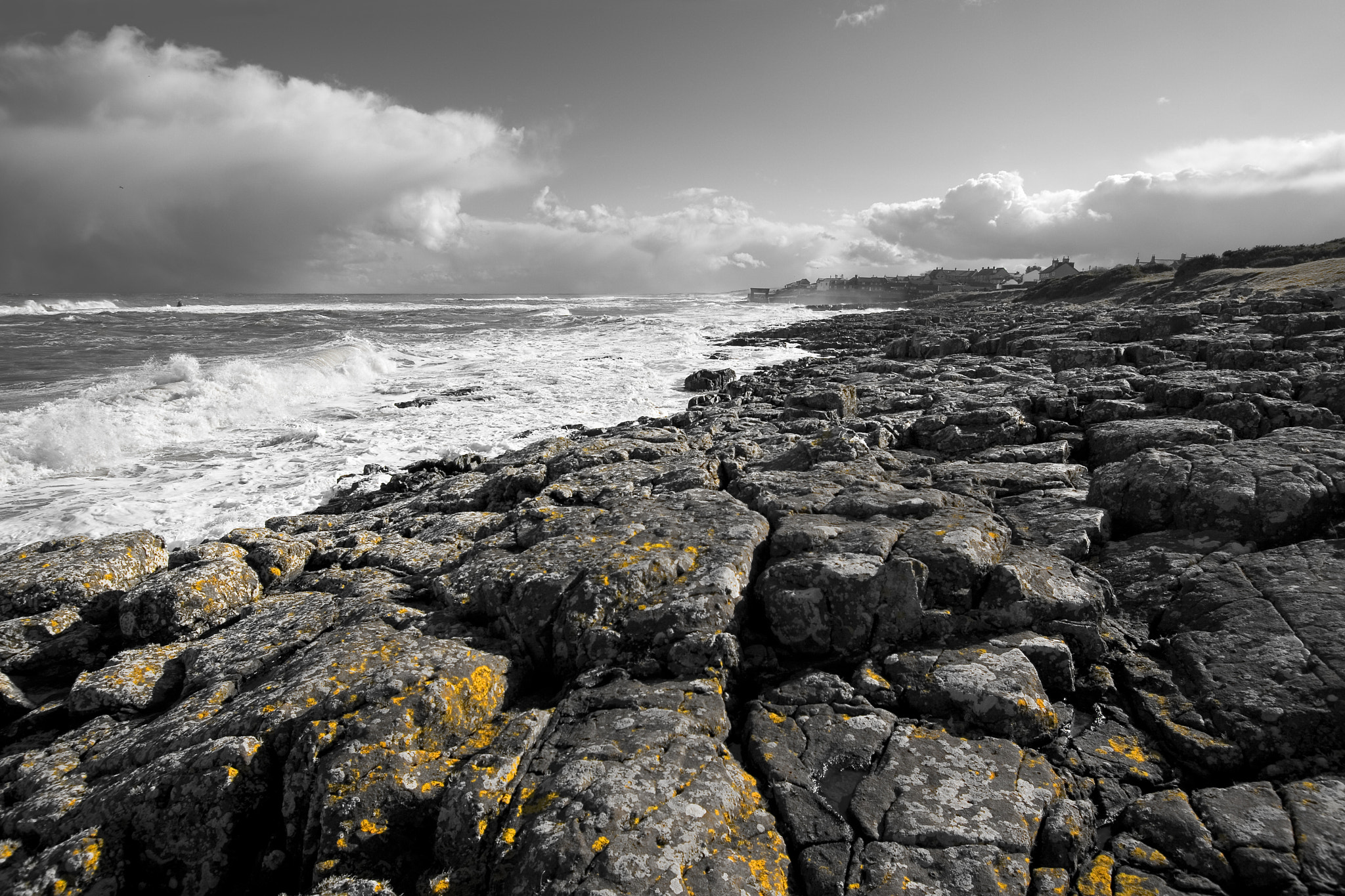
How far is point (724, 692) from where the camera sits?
480 centimetres

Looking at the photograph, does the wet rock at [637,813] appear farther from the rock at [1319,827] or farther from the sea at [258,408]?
the sea at [258,408]

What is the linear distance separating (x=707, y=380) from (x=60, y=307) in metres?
108

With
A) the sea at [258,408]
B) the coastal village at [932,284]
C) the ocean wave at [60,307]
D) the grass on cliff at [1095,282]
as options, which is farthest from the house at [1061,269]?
the ocean wave at [60,307]

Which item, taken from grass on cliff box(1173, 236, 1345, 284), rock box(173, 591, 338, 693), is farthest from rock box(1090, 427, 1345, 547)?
grass on cliff box(1173, 236, 1345, 284)

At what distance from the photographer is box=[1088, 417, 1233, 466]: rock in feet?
29.7

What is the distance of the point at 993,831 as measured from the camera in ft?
11.5

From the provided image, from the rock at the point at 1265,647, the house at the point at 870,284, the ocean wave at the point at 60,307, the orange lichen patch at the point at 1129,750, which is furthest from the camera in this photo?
the house at the point at 870,284

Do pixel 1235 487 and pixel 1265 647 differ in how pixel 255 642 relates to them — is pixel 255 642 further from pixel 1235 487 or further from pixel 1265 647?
pixel 1235 487

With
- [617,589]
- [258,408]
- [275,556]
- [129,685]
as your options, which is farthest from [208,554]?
[258,408]

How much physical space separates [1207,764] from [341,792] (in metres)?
5.70

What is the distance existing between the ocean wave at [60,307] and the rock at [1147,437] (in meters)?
103

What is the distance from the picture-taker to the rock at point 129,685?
560cm

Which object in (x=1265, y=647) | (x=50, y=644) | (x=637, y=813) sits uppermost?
(x=1265, y=647)

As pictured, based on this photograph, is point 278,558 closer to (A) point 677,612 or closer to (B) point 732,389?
(A) point 677,612
